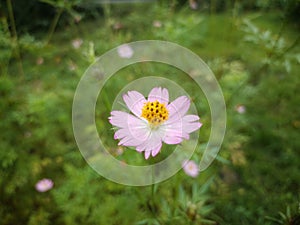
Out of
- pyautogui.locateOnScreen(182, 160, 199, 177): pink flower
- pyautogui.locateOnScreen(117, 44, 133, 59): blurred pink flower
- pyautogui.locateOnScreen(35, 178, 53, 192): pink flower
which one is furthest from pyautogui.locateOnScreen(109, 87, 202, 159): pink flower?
pyautogui.locateOnScreen(117, 44, 133, 59): blurred pink flower

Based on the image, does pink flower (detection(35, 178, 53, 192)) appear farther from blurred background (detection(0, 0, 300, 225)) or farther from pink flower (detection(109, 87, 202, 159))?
pink flower (detection(109, 87, 202, 159))

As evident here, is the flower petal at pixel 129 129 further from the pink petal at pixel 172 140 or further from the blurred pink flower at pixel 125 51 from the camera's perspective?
the blurred pink flower at pixel 125 51

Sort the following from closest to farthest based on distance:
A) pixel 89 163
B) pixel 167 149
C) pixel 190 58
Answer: pixel 89 163
pixel 167 149
pixel 190 58

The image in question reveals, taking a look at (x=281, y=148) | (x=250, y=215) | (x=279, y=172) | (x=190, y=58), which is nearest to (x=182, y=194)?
(x=250, y=215)

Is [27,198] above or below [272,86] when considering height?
below

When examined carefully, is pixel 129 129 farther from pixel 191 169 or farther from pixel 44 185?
pixel 44 185

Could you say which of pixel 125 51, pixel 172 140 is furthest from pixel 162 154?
pixel 172 140

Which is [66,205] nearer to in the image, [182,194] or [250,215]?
[182,194]
